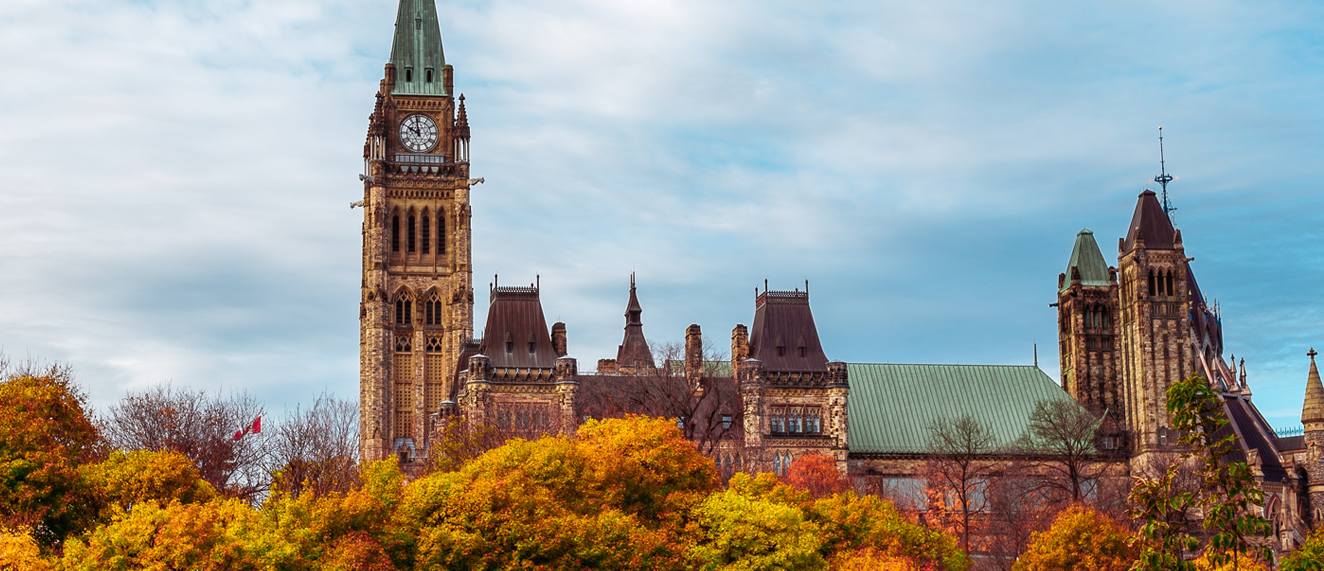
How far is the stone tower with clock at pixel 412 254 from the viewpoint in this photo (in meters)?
124

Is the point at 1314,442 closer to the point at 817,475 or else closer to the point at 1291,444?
the point at 1291,444

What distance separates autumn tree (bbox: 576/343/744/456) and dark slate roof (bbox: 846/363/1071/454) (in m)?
9.91

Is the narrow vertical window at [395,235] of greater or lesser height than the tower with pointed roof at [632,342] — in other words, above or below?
above

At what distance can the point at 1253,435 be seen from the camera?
10006 cm

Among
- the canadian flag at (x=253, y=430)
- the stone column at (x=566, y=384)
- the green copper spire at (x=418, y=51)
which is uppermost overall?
the green copper spire at (x=418, y=51)

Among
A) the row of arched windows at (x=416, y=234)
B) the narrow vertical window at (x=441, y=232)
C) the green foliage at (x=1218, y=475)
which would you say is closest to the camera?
the green foliage at (x=1218, y=475)

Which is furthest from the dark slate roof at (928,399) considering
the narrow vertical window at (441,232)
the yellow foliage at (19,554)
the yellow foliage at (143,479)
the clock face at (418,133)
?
the yellow foliage at (19,554)

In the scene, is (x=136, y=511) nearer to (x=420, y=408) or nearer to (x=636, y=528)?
(x=636, y=528)

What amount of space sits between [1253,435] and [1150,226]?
48.4ft

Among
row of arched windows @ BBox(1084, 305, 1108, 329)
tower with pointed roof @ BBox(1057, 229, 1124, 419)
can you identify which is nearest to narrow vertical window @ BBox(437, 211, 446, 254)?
tower with pointed roof @ BBox(1057, 229, 1124, 419)

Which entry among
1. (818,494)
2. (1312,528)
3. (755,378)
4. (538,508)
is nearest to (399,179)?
(755,378)

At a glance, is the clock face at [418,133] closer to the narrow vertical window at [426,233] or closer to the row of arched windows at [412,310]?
the narrow vertical window at [426,233]

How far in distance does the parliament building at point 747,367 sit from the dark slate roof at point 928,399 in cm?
15

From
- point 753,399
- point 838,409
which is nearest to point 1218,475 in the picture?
point 753,399
